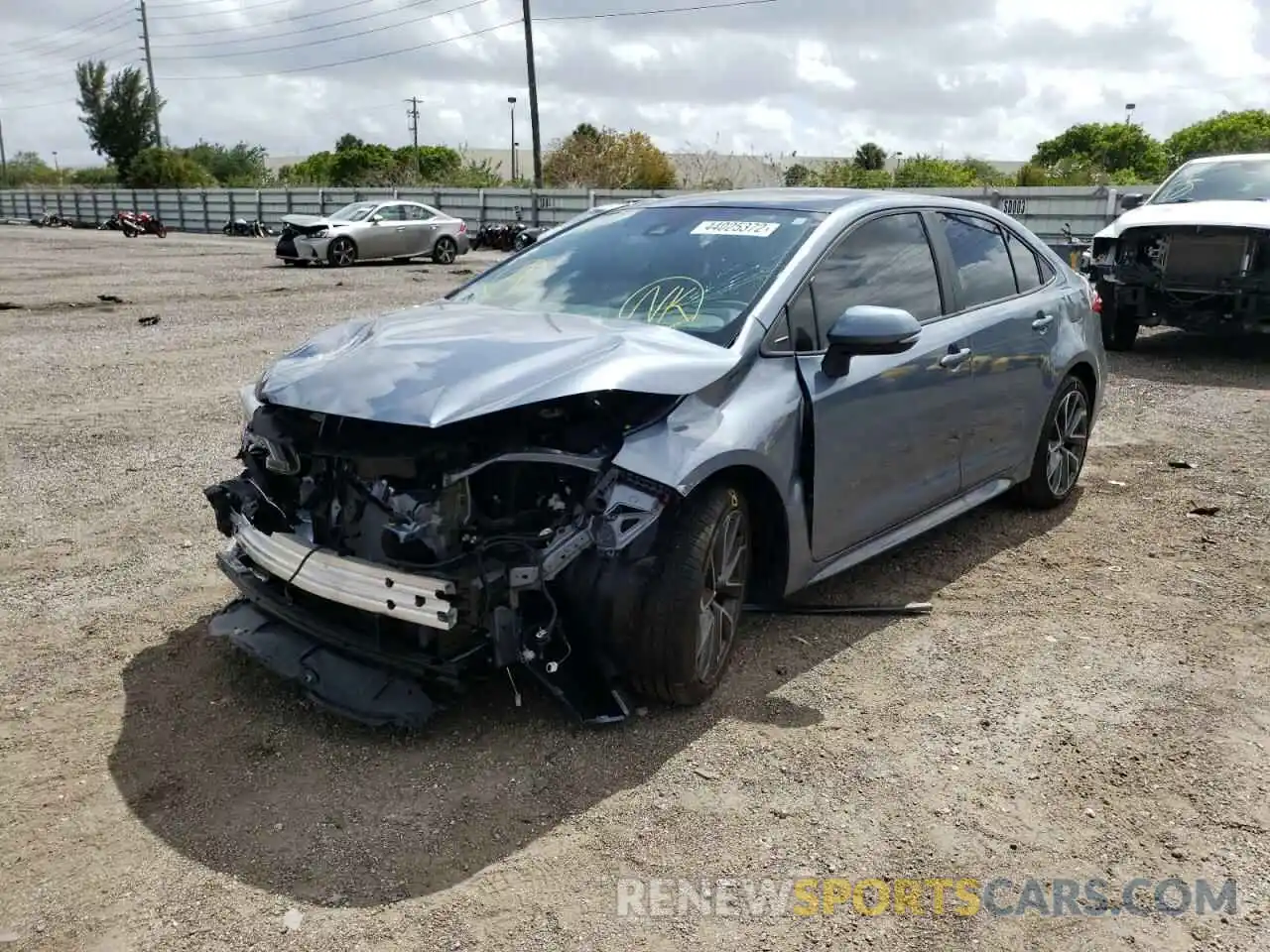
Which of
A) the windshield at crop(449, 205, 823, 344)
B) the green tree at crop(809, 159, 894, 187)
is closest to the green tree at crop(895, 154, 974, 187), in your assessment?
the green tree at crop(809, 159, 894, 187)

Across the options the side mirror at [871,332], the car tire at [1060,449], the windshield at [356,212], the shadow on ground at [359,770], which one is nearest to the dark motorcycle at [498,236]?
the windshield at [356,212]

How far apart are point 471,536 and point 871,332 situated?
1.56 m

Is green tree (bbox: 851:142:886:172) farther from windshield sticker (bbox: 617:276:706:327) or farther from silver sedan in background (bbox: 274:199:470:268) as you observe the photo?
windshield sticker (bbox: 617:276:706:327)

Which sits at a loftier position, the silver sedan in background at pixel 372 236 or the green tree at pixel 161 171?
the green tree at pixel 161 171

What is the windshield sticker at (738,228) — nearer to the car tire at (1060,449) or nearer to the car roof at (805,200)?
the car roof at (805,200)

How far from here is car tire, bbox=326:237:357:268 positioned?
78.0ft

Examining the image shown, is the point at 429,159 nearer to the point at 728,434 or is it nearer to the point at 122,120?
the point at 122,120

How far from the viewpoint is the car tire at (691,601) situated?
342 centimetres

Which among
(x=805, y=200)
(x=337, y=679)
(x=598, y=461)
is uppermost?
(x=805, y=200)

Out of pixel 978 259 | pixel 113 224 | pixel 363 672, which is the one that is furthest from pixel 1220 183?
pixel 113 224

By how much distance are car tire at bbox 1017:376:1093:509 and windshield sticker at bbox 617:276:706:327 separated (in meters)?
2.42

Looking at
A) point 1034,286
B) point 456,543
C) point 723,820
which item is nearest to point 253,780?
point 456,543

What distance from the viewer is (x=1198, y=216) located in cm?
993

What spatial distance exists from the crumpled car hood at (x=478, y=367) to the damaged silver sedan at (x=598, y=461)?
0.01 m
